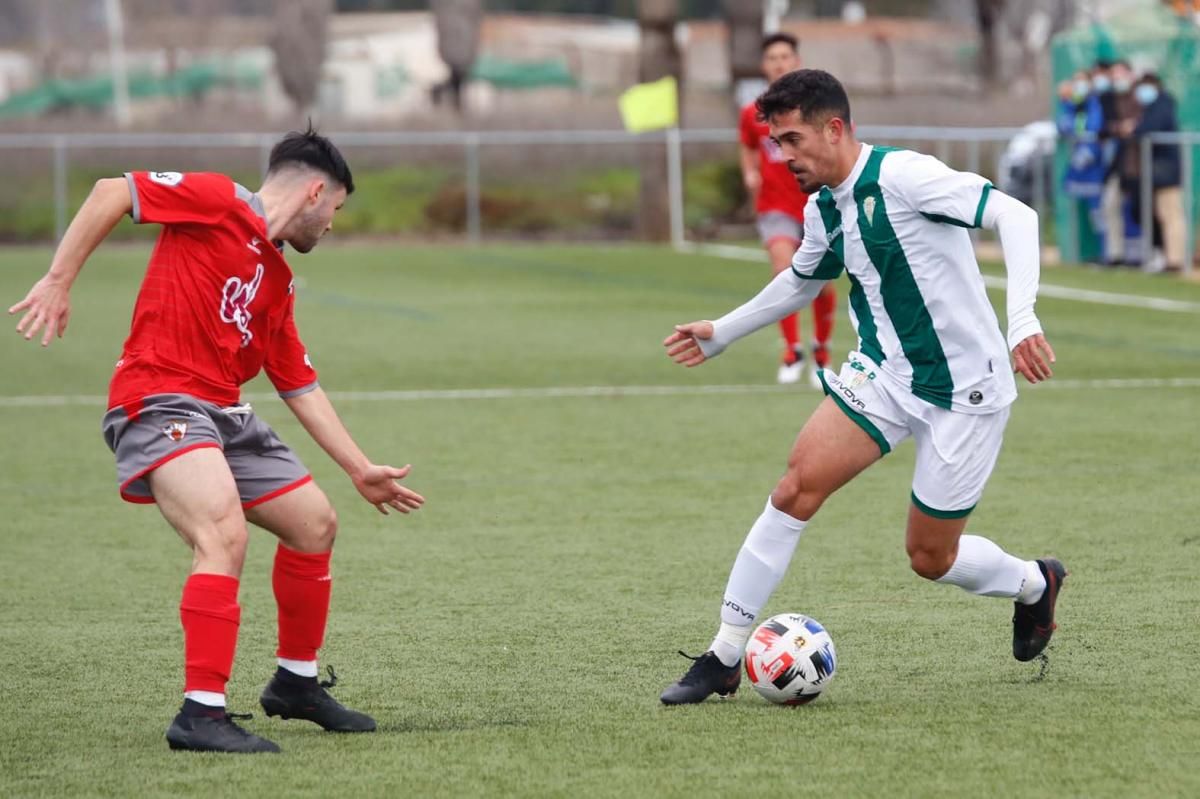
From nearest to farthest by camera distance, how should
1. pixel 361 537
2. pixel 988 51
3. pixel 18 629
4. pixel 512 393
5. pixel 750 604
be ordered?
pixel 750 604 < pixel 18 629 < pixel 361 537 < pixel 512 393 < pixel 988 51

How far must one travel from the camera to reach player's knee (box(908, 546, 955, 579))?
18.5ft

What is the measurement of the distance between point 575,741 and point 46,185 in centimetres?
2980

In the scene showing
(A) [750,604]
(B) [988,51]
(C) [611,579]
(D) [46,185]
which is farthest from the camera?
(B) [988,51]

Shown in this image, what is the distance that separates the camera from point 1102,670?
580 centimetres

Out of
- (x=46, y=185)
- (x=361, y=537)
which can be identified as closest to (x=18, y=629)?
(x=361, y=537)

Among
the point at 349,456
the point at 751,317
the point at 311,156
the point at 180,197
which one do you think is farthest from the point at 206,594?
the point at 751,317

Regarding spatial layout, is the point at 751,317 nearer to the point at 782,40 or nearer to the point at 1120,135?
the point at 782,40

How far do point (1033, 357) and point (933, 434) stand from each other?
49 cm

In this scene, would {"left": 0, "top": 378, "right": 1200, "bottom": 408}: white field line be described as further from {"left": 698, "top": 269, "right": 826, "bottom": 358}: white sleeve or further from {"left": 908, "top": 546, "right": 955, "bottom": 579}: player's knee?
{"left": 908, "top": 546, "right": 955, "bottom": 579}: player's knee

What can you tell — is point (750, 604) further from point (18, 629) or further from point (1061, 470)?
point (1061, 470)

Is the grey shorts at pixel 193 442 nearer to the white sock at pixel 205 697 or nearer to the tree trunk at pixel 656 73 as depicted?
the white sock at pixel 205 697

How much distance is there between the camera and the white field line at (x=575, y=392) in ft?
42.2

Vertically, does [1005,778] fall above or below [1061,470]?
above

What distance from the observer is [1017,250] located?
17.5ft
